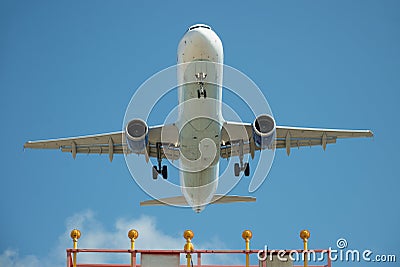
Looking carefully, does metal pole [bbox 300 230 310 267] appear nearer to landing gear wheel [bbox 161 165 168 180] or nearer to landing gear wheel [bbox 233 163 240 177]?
landing gear wheel [bbox 233 163 240 177]

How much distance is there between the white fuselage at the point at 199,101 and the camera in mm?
40562

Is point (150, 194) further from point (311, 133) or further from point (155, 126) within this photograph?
point (311, 133)

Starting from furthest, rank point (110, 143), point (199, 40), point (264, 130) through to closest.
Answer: point (110, 143), point (264, 130), point (199, 40)

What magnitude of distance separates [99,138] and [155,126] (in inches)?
166

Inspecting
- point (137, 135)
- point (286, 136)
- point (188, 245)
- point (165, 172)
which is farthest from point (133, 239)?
point (286, 136)

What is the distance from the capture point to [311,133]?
1885 inches

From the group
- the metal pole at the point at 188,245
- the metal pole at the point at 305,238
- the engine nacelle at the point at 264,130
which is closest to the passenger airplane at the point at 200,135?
the engine nacelle at the point at 264,130

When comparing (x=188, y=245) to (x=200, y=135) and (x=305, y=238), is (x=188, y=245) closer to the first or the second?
(x=305, y=238)

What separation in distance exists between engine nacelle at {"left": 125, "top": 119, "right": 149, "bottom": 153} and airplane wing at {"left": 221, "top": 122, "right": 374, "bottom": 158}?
517cm

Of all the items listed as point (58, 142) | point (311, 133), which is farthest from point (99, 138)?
point (311, 133)

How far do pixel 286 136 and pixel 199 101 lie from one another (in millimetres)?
9400

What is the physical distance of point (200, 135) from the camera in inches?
1622

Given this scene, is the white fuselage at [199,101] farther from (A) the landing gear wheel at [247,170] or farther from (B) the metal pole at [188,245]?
(B) the metal pole at [188,245]

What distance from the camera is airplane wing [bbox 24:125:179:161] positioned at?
46.2 metres
